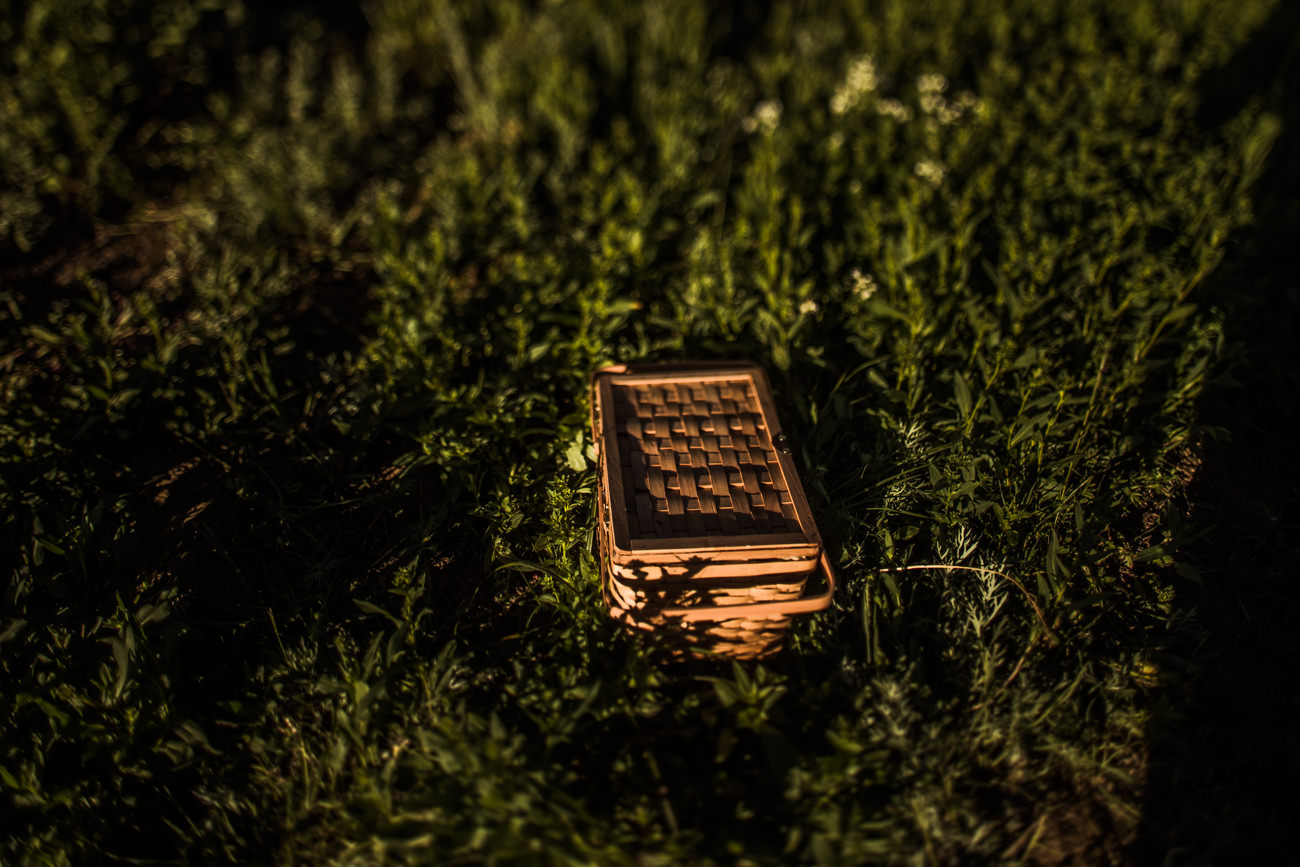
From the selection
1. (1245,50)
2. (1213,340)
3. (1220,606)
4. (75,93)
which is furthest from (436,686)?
(1245,50)

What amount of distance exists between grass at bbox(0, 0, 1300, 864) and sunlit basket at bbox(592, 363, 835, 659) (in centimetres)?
17

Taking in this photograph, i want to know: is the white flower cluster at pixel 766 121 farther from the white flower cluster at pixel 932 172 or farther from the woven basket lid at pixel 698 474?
the woven basket lid at pixel 698 474

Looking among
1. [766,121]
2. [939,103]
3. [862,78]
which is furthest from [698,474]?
[939,103]

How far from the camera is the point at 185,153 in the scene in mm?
3504

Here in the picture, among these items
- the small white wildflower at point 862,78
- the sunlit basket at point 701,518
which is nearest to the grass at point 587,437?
the small white wildflower at point 862,78

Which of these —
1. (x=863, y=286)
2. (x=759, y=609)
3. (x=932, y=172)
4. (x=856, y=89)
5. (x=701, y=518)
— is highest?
(x=856, y=89)

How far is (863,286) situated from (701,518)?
4.67 feet

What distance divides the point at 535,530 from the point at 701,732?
0.78 metres

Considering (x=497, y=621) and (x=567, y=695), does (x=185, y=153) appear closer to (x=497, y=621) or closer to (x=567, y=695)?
(x=497, y=621)

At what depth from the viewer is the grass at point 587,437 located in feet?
5.48

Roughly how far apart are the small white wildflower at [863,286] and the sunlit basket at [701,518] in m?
0.89

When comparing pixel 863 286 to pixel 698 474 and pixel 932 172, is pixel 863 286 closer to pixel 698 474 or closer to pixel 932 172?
pixel 932 172

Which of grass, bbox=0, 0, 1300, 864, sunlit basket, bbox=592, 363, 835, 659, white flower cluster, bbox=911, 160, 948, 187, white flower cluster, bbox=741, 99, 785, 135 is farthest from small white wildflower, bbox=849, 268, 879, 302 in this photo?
white flower cluster, bbox=741, 99, 785, 135

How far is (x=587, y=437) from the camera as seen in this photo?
90.7 inches
